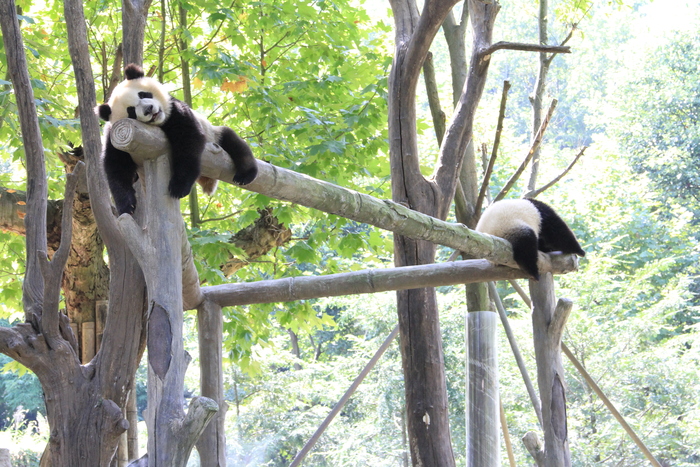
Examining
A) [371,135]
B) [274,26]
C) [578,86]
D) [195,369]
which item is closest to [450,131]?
[371,135]

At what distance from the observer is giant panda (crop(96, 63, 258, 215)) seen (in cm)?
204

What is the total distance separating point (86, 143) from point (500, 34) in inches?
1152

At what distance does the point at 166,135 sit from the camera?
80.4 inches

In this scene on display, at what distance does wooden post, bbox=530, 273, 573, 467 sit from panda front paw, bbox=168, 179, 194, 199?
214 cm

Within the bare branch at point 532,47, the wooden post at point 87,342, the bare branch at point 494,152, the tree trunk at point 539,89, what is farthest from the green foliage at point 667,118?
the wooden post at point 87,342

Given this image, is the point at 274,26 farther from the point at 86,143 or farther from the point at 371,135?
the point at 86,143

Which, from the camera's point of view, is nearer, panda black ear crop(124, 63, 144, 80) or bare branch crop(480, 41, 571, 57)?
panda black ear crop(124, 63, 144, 80)

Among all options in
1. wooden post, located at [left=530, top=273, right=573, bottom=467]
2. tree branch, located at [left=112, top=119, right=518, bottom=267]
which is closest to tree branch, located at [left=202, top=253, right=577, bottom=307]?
tree branch, located at [left=112, top=119, right=518, bottom=267]

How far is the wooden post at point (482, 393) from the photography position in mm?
3842

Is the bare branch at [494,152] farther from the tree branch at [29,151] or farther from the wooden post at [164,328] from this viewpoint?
the tree branch at [29,151]

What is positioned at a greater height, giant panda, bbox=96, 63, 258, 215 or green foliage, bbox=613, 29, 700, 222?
green foliage, bbox=613, 29, 700, 222

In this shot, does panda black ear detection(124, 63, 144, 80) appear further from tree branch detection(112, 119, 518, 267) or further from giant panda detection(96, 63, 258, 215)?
tree branch detection(112, 119, 518, 267)

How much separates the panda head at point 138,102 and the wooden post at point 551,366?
2.22 m

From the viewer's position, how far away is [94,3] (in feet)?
14.8
